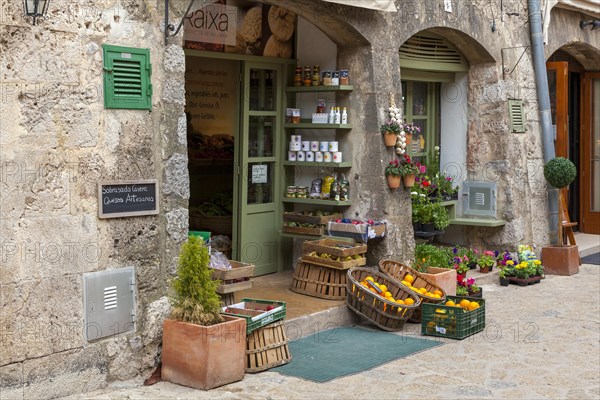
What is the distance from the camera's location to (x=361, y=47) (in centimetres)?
902

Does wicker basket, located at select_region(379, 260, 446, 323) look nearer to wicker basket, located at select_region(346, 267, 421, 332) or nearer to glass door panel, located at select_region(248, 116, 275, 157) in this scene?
wicker basket, located at select_region(346, 267, 421, 332)

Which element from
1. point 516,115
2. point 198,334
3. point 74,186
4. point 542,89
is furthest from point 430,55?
point 74,186

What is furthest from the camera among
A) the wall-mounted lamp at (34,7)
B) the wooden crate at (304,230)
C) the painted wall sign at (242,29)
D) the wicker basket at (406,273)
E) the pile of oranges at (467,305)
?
the wooden crate at (304,230)

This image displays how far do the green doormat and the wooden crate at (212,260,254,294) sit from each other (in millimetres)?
692

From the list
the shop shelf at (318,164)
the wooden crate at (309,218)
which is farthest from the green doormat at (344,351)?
the shop shelf at (318,164)

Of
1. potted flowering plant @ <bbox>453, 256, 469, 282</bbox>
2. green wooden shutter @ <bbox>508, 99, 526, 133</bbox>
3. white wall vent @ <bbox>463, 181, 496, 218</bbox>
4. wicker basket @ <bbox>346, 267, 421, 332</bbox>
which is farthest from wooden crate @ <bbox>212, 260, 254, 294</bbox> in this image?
green wooden shutter @ <bbox>508, 99, 526, 133</bbox>

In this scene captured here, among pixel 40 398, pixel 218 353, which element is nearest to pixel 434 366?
pixel 218 353

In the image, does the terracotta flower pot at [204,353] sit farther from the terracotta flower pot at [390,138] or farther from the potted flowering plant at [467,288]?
the potted flowering plant at [467,288]

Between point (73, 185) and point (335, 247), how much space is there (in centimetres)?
303

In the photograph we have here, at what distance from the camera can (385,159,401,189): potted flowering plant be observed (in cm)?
898

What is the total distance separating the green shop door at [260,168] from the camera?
9.16 m

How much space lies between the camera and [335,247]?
27.6ft

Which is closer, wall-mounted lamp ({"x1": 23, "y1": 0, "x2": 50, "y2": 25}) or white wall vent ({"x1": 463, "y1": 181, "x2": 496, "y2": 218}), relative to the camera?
wall-mounted lamp ({"x1": 23, "y1": 0, "x2": 50, "y2": 25})

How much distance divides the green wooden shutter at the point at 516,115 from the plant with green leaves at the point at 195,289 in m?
5.93
